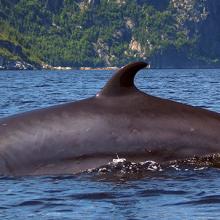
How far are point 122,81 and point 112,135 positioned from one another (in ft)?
2.87

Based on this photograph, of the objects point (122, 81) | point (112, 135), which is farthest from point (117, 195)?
point (122, 81)

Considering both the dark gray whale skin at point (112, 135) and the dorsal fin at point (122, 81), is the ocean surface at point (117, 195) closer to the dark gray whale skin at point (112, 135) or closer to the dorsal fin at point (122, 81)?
the dark gray whale skin at point (112, 135)

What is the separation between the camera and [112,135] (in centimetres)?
1252

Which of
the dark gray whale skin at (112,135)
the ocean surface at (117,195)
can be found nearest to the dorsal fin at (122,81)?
the dark gray whale skin at (112,135)

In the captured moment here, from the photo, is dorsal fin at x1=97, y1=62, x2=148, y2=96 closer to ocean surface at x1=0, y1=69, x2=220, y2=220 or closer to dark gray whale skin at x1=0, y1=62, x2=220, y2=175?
dark gray whale skin at x1=0, y1=62, x2=220, y2=175

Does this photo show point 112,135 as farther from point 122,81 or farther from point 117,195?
point 117,195

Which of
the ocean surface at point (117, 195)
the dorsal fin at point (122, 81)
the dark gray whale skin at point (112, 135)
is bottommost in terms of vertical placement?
the ocean surface at point (117, 195)

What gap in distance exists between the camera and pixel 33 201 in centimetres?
1098

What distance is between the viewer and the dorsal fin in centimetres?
1247

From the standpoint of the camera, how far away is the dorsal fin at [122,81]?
491 inches

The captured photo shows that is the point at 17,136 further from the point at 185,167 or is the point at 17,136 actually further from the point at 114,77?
the point at 185,167

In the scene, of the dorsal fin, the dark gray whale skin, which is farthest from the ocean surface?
the dorsal fin

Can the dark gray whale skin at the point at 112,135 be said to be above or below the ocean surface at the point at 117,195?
above

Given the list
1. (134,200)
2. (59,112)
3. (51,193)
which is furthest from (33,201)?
(59,112)
